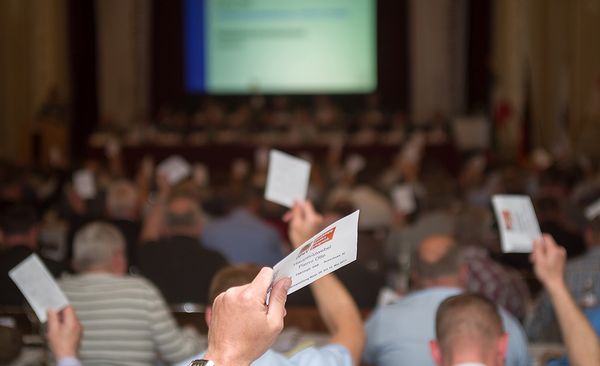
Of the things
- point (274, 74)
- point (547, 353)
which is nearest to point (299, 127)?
point (274, 74)

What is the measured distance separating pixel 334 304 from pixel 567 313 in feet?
2.35

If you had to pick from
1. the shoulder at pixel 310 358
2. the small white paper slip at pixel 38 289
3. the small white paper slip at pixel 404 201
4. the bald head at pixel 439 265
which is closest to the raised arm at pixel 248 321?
the shoulder at pixel 310 358

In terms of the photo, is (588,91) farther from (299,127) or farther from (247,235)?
(247,235)

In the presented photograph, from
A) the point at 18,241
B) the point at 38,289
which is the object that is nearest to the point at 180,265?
the point at 18,241

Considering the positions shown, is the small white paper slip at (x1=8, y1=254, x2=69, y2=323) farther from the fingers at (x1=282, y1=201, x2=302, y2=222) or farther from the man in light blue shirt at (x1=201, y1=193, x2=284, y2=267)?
the man in light blue shirt at (x1=201, y1=193, x2=284, y2=267)

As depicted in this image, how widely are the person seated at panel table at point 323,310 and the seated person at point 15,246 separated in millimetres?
2033

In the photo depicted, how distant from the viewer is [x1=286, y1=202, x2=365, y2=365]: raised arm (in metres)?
3.02

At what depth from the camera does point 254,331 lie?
171 centimetres

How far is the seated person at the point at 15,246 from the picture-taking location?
15.7ft

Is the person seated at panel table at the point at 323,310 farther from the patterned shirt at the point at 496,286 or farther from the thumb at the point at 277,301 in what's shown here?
Answer: the patterned shirt at the point at 496,286

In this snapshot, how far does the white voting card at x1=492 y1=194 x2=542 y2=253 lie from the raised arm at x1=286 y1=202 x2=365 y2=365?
0.54 m

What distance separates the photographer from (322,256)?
1.81 meters

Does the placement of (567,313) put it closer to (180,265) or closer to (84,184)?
(180,265)

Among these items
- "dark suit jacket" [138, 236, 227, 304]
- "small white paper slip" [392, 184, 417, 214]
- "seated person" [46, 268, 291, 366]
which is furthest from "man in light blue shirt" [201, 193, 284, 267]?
"seated person" [46, 268, 291, 366]
